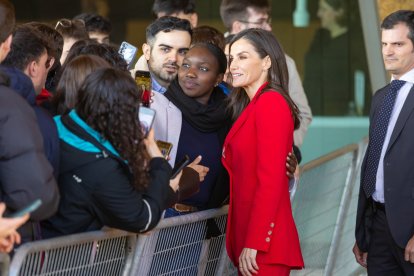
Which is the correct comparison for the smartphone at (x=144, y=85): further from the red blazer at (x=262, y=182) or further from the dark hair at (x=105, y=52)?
the red blazer at (x=262, y=182)

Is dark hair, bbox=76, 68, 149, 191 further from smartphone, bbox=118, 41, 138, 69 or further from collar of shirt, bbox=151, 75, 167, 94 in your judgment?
collar of shirt, bbox=151, 75, 167, 94

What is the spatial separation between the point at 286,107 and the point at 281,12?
6.85 meters

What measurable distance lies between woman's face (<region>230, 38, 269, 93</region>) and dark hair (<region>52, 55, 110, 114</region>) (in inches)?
34.7

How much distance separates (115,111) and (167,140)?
1057 mm

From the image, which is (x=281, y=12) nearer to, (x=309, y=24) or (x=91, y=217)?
(x=309, y=24)

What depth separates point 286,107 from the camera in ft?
15.9

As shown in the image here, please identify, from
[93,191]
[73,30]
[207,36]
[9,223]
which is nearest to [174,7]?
[73,30]

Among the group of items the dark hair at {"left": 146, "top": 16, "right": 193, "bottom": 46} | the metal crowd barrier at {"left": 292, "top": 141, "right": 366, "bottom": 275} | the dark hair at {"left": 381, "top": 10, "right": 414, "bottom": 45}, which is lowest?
the metal crowd barrier at {"left": 292, "top": 141, "right": 366, "bottom": 275}

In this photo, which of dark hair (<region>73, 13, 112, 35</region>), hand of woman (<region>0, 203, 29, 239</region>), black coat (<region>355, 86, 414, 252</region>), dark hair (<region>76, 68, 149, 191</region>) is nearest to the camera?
hand of woman (<region>0, 203, 29, 239</region>)

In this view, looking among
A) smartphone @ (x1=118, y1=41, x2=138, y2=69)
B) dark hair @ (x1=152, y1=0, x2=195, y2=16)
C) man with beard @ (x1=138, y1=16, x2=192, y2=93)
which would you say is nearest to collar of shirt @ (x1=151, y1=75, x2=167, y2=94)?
man with beard @ (x1=138, y1=16, x2=192, y2=93)

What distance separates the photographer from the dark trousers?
531 centimetres

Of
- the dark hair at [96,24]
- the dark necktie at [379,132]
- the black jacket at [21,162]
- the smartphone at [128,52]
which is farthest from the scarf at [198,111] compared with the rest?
the dark hair at [96,24]

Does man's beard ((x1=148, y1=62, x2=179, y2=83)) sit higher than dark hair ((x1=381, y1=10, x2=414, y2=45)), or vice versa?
dark hair ((x1=381, y1=10, x2=414, y2=45))

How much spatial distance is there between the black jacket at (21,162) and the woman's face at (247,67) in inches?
Result: 61.0
